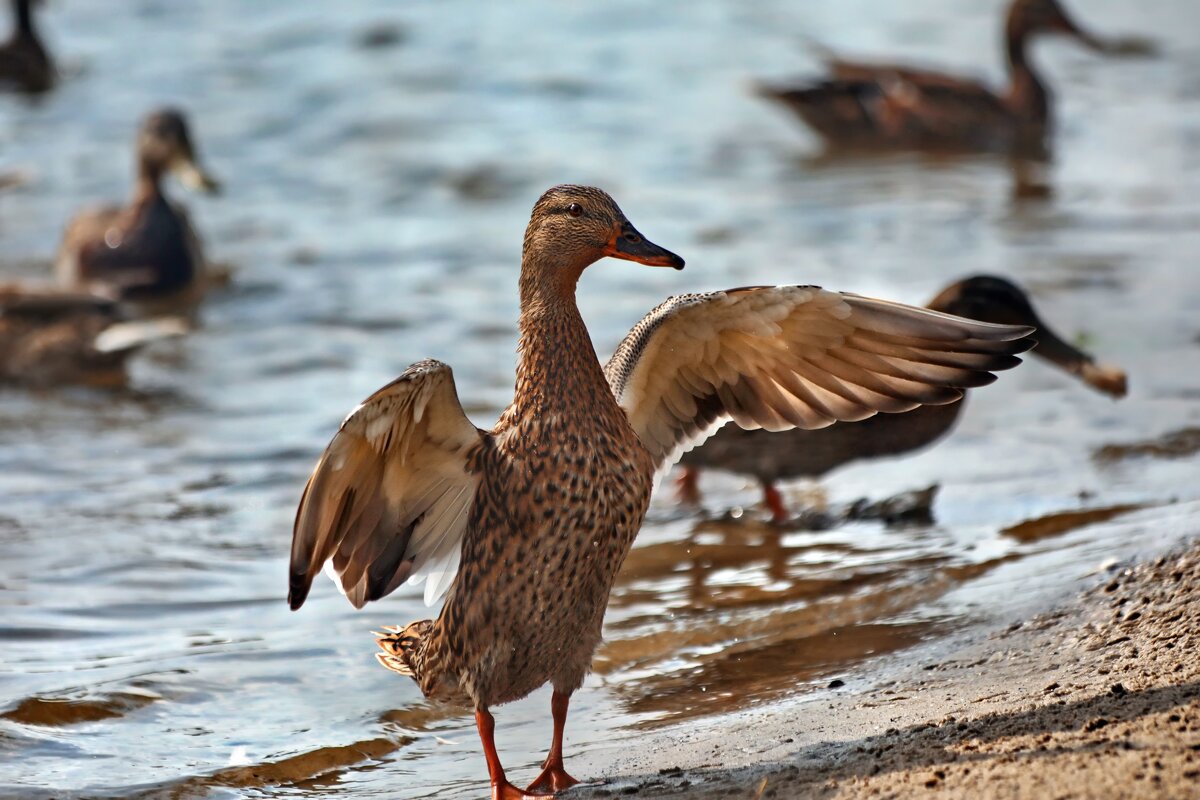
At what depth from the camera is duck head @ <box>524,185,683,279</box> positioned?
4.36 metres

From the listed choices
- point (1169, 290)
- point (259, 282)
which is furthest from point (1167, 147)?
point (259, 282)

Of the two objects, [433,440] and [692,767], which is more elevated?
[433,440]

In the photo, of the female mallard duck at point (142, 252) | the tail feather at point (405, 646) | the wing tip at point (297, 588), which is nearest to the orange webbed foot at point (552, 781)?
the tail feather at point (405, 646)

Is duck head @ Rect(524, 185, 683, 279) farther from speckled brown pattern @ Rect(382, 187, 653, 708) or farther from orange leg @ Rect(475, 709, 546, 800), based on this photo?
orange leg @ Rect(475, 709, 546, 800)

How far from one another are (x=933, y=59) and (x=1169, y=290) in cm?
708

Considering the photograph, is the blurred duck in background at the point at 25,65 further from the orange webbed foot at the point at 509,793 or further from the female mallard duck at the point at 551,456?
the orange webbed foot at the point at 509,793

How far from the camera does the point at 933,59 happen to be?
15258 mm

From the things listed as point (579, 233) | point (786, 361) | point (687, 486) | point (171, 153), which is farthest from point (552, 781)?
point (171, 153)

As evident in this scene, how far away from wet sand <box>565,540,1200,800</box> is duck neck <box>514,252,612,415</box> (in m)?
0.99

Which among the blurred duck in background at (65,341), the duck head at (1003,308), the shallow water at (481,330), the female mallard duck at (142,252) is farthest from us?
A: the female mallard duck at (142,252)

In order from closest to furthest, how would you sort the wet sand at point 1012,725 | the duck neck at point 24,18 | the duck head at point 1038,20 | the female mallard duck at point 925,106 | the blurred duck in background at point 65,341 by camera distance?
the wet sand at point 1012,725
the blurred duck in background at point 65,341
the female mallard duck at point 925,106
the duck head at point 1038,20
the duck neck at point 24,18

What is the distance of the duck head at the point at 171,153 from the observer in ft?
36.1

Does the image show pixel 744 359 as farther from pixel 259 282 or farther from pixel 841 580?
pixel 259 282

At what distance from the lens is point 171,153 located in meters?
11.0
